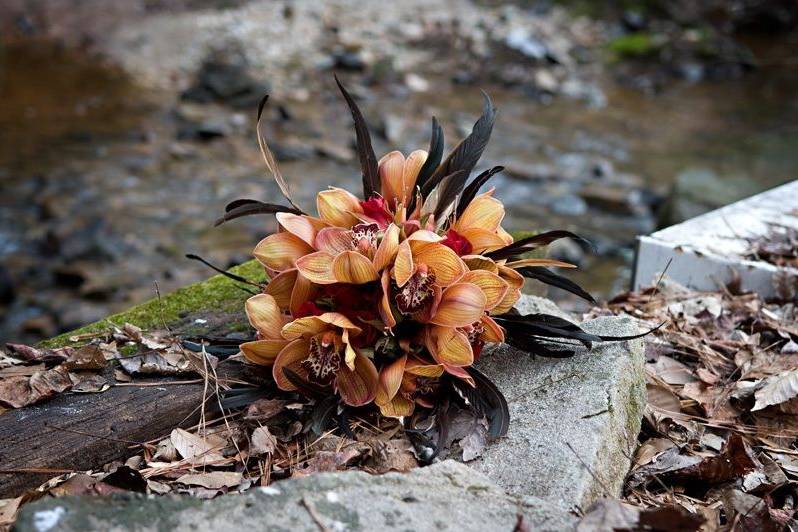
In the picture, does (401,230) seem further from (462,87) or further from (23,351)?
(462,87)

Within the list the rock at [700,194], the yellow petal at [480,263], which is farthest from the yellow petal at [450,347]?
the rock at [700,194]

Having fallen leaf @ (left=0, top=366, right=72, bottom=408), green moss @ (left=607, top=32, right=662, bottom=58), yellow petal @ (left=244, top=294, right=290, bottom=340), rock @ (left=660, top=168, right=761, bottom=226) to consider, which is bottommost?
green moss @ (left=607, top=32, right=662, bottom=58)

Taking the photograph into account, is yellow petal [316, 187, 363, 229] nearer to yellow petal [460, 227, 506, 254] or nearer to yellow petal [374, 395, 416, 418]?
yellow petal [460, 227, 506, 254]

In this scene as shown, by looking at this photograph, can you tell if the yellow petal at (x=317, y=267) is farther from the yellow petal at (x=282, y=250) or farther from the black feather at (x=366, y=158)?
the black feather at (x=366, y=158)

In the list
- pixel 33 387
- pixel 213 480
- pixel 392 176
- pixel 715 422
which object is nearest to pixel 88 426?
pixel 33 387

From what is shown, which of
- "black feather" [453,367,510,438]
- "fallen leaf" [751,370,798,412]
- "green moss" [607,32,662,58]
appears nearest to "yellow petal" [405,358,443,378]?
"black feather" [453,367,510,438]

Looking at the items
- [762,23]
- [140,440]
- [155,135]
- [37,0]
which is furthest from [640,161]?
[37,0]
